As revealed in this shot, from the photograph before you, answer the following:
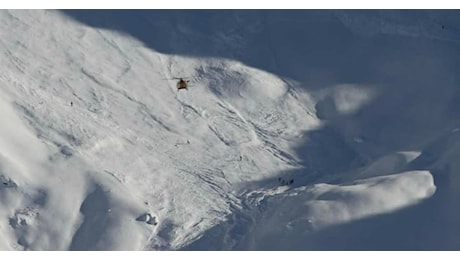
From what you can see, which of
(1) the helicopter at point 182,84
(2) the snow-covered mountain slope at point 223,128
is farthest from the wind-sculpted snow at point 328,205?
(1) the helicopter at point 182,84

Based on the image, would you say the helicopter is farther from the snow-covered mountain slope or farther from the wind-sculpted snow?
the wind-sculpted snow

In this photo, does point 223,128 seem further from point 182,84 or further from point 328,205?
point 328,205

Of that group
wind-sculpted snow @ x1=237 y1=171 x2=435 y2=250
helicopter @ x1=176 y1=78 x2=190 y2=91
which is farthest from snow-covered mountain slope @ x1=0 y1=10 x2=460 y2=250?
helicopter @ x1=176 y1=78 x2=190 y2=91

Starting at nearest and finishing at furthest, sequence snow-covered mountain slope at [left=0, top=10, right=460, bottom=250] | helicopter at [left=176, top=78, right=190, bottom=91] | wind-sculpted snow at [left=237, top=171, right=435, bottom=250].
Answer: wind-sculpted snow at [left=237, top=171, right=435, bottom=250]
snow-covered mountain slope at [left=0, top=10, right=460, bottom=250]
helicopter at [left=176, top=78, right=190, bottom=91]

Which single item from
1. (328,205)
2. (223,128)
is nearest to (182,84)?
(223,128)

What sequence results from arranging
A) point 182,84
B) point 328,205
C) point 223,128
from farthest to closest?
point 223,128 → point 182,84 → point 328,205

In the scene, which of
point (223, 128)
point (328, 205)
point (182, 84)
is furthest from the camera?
point (223, 128)

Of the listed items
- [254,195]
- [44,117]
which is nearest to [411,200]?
[254,195]

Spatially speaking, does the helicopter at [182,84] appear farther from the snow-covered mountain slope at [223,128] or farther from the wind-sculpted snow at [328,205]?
the wind-sculpted snow at [328,205]
